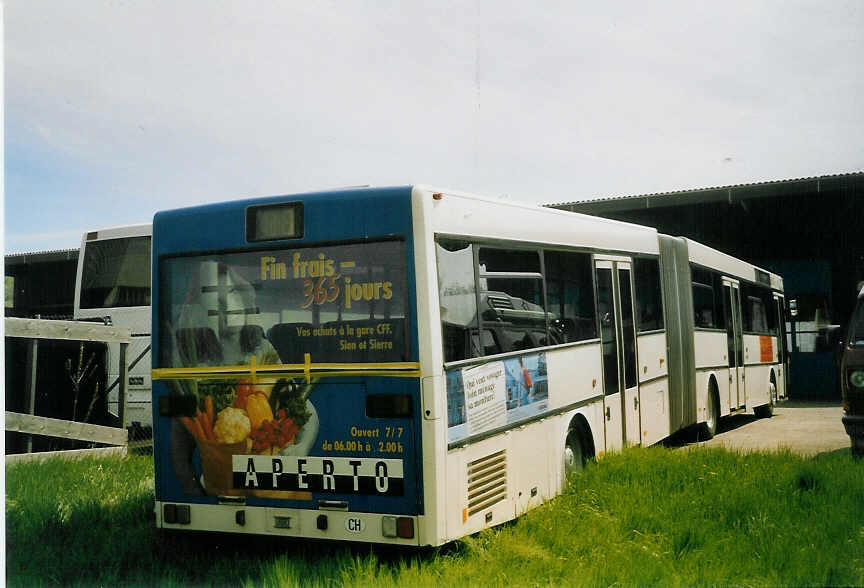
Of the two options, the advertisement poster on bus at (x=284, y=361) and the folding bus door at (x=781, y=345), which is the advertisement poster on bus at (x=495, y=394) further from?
the folding bus door at (x=781, y=345)

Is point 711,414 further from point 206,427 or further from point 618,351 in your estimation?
point 206,427

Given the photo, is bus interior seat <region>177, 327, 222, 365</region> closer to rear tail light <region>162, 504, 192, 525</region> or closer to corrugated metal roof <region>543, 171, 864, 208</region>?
rear tail light <region>162, 504, 192, 525</region>

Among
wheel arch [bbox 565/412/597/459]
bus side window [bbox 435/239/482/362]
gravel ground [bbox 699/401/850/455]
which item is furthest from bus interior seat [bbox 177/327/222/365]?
gravel ground [bbox 699/401/850/455]

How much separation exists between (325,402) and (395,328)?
2.46 ft

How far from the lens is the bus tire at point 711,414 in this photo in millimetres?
14250

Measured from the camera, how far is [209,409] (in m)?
6.78

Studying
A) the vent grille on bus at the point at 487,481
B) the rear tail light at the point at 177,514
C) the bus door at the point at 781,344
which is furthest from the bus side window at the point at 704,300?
the rear tail light at the point at 177,514

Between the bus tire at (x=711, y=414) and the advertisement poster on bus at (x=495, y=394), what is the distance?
23.3 ft

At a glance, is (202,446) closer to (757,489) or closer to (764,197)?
(757,489)

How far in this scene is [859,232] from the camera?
1009 inches

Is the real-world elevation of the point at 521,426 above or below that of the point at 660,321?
below

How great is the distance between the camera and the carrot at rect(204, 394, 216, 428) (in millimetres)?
6770

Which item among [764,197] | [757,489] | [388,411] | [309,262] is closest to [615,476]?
[757,489]

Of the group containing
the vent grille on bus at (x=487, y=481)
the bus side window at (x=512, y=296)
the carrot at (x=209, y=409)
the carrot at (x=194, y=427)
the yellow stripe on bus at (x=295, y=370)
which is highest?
the bus side window at (x=512, y=296)
